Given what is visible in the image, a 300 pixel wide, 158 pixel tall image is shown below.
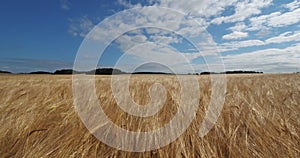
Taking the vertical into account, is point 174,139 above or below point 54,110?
below

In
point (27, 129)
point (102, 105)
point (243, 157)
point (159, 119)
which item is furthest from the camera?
point (102, 105)

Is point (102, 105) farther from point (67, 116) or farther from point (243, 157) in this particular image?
point (243, 157)

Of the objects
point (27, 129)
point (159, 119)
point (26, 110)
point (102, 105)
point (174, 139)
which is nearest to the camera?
point (174, 139)

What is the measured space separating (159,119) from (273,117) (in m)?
0.92

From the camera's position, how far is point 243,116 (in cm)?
187

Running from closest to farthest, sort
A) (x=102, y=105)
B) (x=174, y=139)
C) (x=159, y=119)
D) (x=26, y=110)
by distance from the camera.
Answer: (x=174, y=139) → (x=159, y=119) → (x=26, y=110) → (x=102, y=105)

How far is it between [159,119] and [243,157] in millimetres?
651

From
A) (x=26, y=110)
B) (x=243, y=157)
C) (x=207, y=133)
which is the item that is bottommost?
(x=243, y=157)

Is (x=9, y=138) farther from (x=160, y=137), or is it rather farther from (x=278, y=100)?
(x=278, y=100)

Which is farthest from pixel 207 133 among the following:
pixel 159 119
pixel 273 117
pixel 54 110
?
pixel 54 110

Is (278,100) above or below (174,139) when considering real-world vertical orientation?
above

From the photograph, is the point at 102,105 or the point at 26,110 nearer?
the point at 26,110

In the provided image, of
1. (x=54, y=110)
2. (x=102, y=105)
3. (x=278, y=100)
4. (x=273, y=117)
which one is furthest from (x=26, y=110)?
(x=278, y=100)

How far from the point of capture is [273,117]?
1.88 metres
